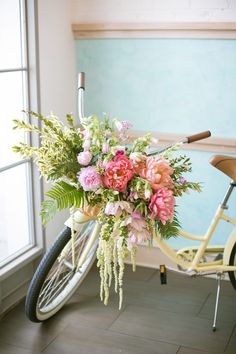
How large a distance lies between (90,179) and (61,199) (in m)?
0.13

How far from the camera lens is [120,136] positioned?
2.23 metres

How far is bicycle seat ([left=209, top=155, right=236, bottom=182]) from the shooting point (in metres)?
2.96

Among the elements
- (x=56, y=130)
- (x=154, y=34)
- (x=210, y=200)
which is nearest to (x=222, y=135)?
(x=210, y=200)

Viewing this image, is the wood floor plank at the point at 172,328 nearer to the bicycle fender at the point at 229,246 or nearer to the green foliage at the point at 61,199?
the bicycle fender at the point at 229,246

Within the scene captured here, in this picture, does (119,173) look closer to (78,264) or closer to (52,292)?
(78,264)

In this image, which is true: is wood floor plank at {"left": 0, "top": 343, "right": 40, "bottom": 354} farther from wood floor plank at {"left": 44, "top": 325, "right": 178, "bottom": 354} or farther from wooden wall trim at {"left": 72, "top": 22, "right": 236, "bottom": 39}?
wooden wall trim at {"left": 72, "top": 22, "right": 236, "bottom": 39}

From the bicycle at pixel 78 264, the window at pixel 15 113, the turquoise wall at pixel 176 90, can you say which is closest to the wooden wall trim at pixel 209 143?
the turquoise wall at pixel 176 90

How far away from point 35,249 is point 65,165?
137 centimetres

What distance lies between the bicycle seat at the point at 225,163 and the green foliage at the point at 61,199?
99cm

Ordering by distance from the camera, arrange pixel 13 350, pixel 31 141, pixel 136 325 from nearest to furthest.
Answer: pixel 13 350
pixel 136 325
pixel 31 141

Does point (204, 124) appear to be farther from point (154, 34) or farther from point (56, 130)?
point (56, 130)

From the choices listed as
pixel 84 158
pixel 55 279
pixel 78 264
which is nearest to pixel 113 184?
pixel 84 158

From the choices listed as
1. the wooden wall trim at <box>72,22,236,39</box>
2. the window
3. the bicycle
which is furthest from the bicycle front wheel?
the wooden wall trim at <box>72,22,236,39</box>

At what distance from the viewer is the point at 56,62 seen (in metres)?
3.55
